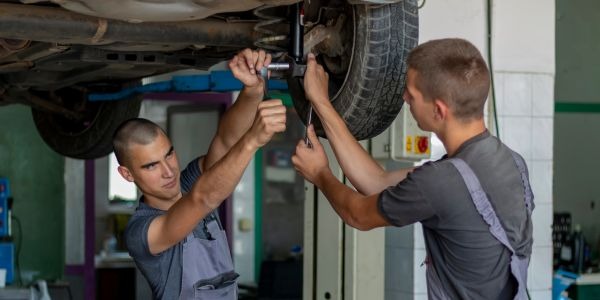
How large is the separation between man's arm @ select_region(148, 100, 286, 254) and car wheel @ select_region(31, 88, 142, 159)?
2.20 metres

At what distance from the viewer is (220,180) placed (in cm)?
238

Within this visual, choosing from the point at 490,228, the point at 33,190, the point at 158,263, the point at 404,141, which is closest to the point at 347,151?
the point at 490,228

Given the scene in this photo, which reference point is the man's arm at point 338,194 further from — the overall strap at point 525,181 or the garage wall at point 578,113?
the garage wall at point 578,113

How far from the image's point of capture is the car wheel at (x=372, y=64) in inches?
105

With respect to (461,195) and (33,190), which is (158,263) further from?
(33,190)

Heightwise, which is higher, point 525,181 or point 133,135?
point 133,135

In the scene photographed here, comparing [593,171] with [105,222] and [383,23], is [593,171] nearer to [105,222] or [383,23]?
[105,222]

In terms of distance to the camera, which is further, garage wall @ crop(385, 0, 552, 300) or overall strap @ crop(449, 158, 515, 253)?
garage wall @ crop(385, 0, 552, 300)

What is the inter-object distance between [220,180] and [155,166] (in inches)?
14.7

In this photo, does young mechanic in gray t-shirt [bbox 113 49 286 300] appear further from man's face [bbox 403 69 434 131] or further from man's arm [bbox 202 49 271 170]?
man's face [bbox 403 69 434 131]

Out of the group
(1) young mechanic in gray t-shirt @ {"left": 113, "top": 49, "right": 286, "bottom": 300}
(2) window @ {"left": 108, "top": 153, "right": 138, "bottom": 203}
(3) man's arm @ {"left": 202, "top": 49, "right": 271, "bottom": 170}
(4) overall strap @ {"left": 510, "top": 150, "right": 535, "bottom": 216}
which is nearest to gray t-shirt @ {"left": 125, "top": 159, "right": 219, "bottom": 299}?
(1) young mechanic in gray t-shirt @ {"left": 113, "top": 49, "right": 286, "bottom": 300}

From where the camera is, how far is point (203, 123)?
7.75 meters

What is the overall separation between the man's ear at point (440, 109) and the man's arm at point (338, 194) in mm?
A: 240

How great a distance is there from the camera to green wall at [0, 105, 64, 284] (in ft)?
22.5
